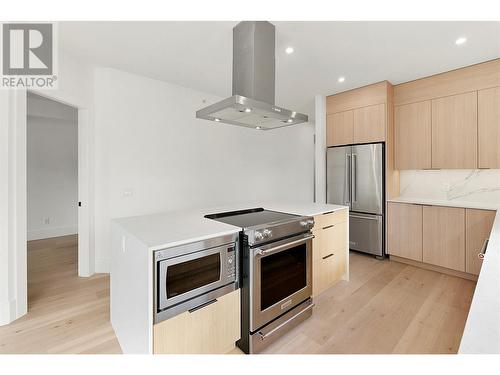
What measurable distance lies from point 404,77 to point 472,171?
153cm

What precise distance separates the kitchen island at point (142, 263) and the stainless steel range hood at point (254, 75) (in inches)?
35.7

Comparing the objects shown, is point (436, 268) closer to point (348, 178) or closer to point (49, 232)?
point (348, 178)

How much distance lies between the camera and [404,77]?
3240 millimetres

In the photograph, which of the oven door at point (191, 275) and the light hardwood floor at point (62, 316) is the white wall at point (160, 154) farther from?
the oven door at point (191, 275)

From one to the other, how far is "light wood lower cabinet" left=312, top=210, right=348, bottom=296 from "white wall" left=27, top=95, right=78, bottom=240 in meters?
4.95

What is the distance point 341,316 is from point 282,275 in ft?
2.44

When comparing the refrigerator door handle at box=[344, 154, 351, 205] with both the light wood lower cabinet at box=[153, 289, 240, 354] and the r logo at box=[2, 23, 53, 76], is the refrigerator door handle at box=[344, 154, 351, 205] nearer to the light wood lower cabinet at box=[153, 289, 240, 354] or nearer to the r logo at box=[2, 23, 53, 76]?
the light wood lower cabinet at box=[153, 289, 240, 354]

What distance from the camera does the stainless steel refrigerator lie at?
343 cm

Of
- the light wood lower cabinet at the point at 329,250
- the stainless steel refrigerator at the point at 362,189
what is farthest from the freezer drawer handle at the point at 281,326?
the stainless steel refrigerator at the point at 362,189

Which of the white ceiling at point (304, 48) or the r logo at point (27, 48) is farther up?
the white ceiling at point (304, 48)

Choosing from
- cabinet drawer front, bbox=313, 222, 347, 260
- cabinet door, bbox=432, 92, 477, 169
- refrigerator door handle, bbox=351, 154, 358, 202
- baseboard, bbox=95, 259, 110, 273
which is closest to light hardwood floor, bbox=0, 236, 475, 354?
baseboard, bbox=95, 259, 110, 273

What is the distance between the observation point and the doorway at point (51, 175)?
4355 millimetres

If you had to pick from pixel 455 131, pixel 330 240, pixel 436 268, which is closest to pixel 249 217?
pixel 330 240

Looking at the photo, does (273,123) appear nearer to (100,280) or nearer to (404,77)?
(404,77)
